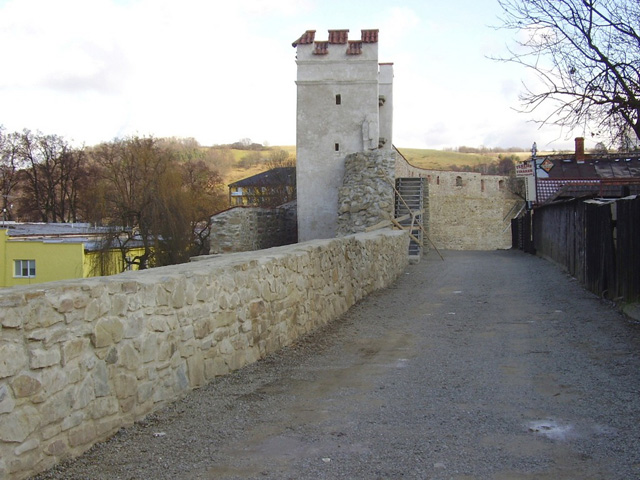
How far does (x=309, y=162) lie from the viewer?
1060 inches

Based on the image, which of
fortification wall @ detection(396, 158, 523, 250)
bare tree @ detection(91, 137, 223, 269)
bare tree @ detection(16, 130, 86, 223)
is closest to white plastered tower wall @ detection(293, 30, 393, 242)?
bare tree @ detection(91, 137, 223, 269)

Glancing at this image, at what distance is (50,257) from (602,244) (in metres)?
31.4

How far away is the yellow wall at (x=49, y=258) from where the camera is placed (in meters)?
34.6

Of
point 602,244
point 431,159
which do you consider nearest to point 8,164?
point 602,244

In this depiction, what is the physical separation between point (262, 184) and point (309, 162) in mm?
31394

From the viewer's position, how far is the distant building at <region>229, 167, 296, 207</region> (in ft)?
179

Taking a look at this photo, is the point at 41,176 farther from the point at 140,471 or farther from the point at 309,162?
the point at 140,471

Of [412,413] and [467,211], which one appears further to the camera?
[467,211]

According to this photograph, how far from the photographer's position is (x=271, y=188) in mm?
56250

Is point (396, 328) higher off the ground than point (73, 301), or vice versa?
point (73, 301)

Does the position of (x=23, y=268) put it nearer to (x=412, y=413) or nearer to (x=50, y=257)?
(x=50, y=257)

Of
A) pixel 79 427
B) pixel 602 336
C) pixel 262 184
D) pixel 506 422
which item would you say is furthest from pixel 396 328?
pixel 262 184

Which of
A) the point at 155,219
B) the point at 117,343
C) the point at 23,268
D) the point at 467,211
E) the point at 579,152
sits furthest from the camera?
the point at 467,211

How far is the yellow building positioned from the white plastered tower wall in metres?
12.6
